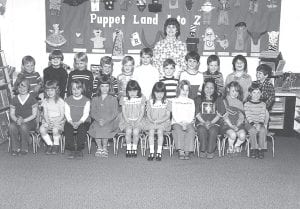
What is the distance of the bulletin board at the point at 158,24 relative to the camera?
23.5 ft

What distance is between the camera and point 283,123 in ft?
23.5

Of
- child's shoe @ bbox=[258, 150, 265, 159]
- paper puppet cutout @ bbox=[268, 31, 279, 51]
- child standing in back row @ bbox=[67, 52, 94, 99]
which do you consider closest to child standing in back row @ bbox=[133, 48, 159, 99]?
child standing in back row @ bbox=[67, 52, 94, 99]

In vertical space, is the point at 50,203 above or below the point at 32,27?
below

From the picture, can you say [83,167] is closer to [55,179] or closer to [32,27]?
[55,179]

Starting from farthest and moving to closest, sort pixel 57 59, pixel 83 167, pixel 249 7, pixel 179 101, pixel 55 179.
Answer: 1. pixel 249 7
2. pixel 57 59
3. pixel 179 101
4. pixel 83 167
5. pixel 55 179

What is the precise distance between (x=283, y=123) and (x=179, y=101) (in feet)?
6.99

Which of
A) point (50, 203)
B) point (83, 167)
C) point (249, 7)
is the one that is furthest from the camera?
point (249, 7)

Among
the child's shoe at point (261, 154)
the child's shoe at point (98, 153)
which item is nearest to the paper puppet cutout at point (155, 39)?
the child's shoe at point (98, 153)

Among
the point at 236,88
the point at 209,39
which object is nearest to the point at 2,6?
the point at 209,39

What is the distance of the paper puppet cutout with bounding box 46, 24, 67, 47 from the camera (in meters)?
7.41

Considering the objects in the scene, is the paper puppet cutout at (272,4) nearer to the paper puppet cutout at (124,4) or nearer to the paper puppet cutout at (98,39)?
the paper puppet cutout at (124,4)

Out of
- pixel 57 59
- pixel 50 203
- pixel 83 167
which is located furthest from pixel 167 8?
pixel 50 203

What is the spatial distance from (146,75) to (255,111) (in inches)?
60.2

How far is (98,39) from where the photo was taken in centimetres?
738
